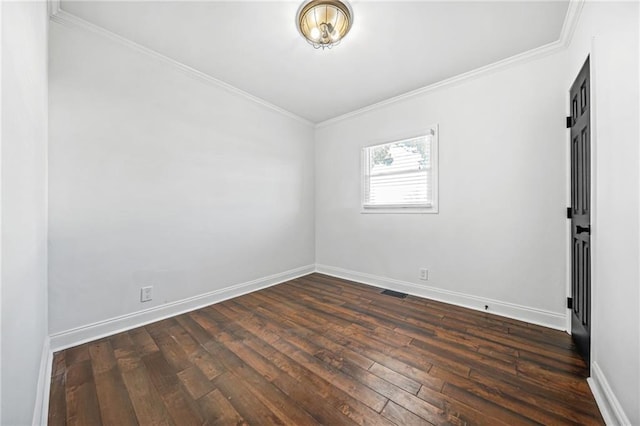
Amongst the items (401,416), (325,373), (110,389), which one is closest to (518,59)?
(401,416)

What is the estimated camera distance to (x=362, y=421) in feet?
4.09

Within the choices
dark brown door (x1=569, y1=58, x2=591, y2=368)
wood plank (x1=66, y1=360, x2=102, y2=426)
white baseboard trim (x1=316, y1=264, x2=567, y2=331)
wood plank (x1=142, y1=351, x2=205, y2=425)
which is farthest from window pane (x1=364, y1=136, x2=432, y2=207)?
wood plank (x1=66, y1=360, x2=102, y2=426)

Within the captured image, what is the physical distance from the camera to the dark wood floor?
4.26 feet

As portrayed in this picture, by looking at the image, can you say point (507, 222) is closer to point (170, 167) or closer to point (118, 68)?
point (170, 167)

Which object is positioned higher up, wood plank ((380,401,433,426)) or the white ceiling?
the white ceiling

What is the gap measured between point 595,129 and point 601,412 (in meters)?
1.57

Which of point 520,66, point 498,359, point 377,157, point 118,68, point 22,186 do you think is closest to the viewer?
point 22,186

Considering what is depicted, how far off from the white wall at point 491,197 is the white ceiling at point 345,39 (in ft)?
1.14

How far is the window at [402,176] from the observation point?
296cm

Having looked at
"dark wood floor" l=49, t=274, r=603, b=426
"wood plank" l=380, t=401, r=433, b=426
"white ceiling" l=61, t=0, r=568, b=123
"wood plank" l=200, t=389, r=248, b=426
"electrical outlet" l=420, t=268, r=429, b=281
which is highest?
"white ceiling" l=61, t=0, r=568, b=123

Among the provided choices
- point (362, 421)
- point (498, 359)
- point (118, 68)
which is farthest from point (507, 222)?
point (118, 68)

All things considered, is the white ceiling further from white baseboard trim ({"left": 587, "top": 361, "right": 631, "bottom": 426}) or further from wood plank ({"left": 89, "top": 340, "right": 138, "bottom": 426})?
wood plank ({"left": 89, "top": 340, "right": 138, "bottom": 426})

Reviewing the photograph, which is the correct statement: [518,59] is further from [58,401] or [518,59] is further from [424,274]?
[58,401]

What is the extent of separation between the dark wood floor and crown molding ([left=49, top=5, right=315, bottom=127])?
2.51 meters
